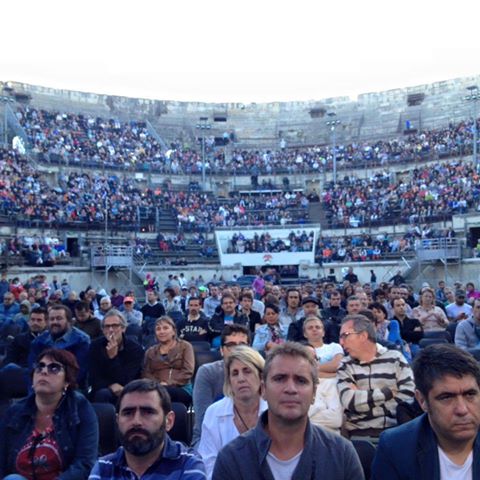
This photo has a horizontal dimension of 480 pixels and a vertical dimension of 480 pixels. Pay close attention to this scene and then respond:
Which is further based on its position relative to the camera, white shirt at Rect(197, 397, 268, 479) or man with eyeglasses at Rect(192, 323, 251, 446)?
man with eyeglasses at Rect(192, 323, 251, 446)

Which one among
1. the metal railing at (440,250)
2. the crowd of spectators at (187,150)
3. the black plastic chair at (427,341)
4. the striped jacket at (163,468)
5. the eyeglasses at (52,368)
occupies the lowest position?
the black plastic chair at (427,341)

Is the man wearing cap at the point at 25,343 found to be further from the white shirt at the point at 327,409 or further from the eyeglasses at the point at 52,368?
the white shirt at the point at 327,409

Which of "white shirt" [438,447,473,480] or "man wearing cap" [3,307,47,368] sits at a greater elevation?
"white shirt" [438,447,473,480]

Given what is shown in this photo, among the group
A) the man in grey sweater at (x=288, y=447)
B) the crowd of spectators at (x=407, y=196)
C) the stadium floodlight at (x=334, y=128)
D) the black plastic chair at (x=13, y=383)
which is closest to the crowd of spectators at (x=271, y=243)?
the crowd of spectators at (x=407, y=196)

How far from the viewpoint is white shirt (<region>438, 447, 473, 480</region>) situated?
312cm

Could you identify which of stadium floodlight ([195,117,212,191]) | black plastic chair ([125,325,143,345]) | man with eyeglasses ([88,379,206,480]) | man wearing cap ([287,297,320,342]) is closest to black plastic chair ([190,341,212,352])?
man wearing cap ([287,297,320,342])

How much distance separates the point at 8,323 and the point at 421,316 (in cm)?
686

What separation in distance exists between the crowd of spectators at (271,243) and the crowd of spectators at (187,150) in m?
10.2

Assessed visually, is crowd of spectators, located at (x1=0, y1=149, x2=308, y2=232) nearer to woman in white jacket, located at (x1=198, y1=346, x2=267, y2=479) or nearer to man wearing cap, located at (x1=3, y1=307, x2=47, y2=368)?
man wearing cap, located at (x1=3, y1=307, x2=47, y2=368)

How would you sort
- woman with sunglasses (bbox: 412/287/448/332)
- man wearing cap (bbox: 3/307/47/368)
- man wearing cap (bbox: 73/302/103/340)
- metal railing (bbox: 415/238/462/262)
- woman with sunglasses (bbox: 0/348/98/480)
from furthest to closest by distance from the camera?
metal railing (bbox: 415/238/462/262)
woman with sunglasses (bbox: 412/287/448/332)
man wearing cap (bbox: 73/302/103/340)
man wearing cap (bbox: 3/307/47/368)
woman with sunglasses (bbox: 0/348/98/480)

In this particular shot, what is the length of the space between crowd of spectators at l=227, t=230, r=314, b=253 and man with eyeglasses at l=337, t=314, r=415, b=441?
32.0m

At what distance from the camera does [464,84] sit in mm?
48438

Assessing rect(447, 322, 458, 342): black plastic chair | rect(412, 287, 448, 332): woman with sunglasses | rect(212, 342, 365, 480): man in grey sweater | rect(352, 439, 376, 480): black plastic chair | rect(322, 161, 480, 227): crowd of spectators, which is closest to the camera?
rect(212, 342, 365, 480): man in grey sweater

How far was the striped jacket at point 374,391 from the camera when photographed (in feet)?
18.4
